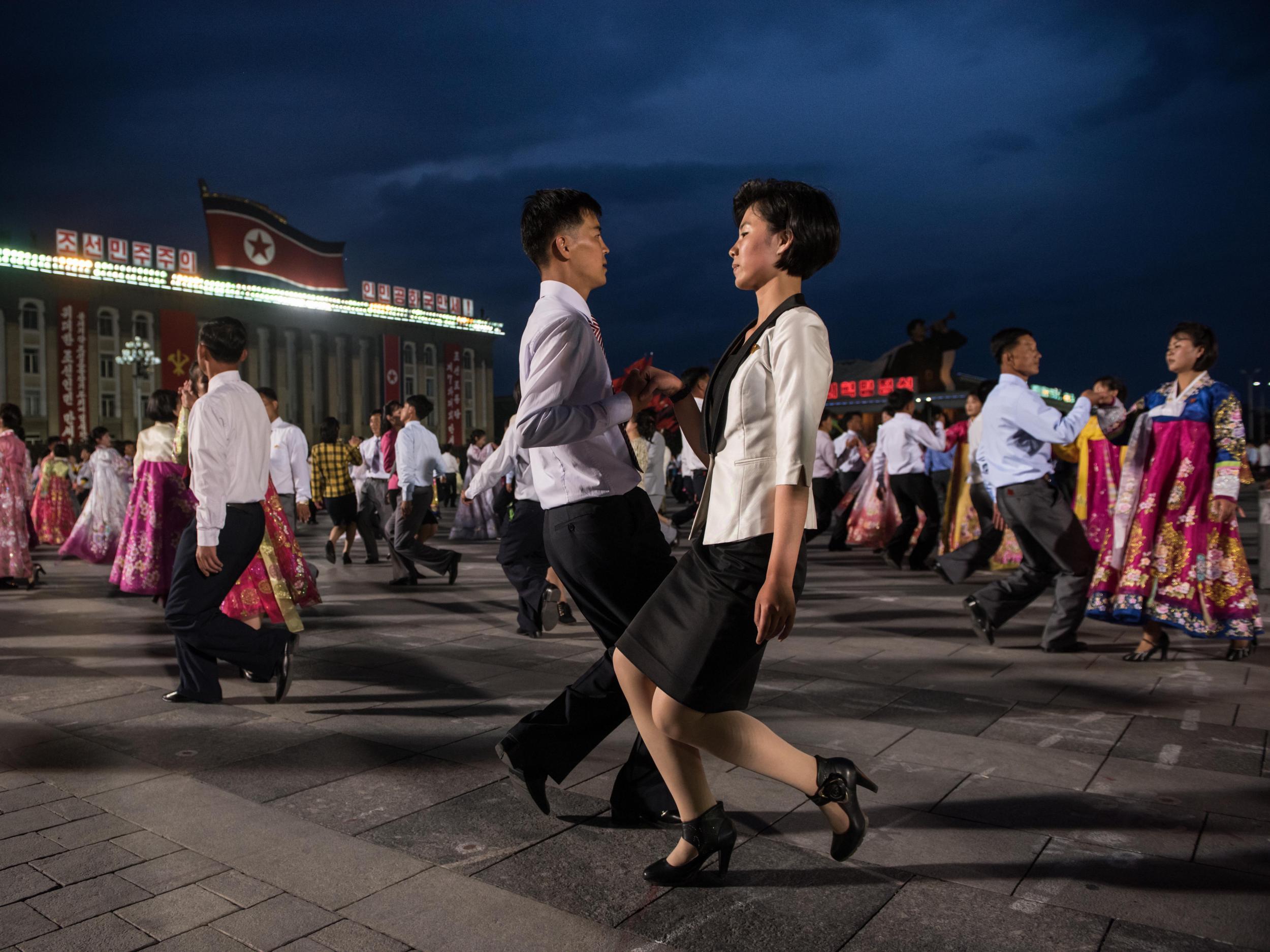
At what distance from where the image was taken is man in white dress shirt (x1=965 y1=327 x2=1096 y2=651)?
17.2 ft

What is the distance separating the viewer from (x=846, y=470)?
1283 cm

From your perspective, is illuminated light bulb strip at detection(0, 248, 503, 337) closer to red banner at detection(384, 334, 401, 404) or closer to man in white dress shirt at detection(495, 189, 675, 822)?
red banner at detection(384, 334, 401, 404)

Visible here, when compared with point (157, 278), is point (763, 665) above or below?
below

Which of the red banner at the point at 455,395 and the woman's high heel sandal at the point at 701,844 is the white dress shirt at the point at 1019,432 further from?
the red banner at the point at 455,395

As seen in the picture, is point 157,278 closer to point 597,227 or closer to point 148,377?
point 148,377

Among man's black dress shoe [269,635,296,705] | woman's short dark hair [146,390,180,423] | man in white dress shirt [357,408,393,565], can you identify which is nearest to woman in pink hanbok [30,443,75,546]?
man in white dress shirt [357,408,393,565]

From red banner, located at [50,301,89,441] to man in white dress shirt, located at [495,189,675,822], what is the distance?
47388 mm

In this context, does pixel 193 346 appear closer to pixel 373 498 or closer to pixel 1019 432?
pixel 373 498

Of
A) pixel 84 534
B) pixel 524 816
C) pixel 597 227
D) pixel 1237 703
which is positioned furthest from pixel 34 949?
pixel 84 534

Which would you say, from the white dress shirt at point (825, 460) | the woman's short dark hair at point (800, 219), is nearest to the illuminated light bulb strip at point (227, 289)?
the white dress shirt at point (825, 460)

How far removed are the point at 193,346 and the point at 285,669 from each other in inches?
1944

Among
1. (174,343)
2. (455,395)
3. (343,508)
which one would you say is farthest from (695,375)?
(455,395)

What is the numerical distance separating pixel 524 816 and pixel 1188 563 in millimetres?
3893

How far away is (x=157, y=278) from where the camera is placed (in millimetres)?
47469
